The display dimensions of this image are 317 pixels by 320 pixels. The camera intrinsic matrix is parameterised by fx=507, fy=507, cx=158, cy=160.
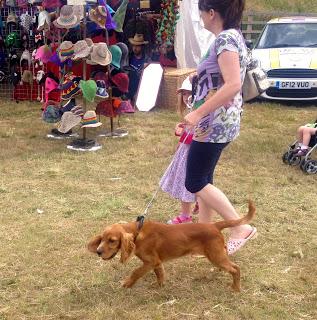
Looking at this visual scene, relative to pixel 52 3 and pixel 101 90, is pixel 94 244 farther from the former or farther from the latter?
pixel 52 3

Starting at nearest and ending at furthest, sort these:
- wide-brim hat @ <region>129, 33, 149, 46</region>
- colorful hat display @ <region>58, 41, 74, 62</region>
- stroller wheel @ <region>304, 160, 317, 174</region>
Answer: stroller wheel @ <region>304, 160, 317, 174</region> → colorful hat display @ <region>58, 41, 74, 62</region> → wide-brim hat @ <region>129, 33, 149, 46</region>

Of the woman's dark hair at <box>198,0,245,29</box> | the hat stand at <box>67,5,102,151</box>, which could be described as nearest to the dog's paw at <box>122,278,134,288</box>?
the woman's dark hair at <box>198,0,245,29</box>

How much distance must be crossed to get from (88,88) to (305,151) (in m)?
2.61

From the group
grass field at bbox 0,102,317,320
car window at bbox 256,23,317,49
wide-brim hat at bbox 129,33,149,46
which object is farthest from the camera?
car window at bbox 256,23,317,49

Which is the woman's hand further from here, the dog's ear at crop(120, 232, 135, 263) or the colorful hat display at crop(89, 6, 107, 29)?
the colorful hat display at crop(89, 6, 107, 29)

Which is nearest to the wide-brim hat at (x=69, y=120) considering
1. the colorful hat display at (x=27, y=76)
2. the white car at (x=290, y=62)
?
the colorful hat display at (x=27, y=76)

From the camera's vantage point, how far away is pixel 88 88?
6016mm

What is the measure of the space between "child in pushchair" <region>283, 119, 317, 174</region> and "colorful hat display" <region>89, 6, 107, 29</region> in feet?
8.90

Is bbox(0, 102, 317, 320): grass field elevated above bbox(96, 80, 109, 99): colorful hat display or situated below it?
below

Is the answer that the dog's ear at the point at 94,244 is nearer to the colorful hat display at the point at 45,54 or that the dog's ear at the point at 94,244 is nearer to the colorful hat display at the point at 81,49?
the colorful hat display at the point at 81,49

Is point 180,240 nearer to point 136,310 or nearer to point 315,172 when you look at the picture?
point 136,310

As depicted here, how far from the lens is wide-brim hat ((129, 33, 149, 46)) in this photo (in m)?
9.05

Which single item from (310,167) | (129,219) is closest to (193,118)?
(129,219)

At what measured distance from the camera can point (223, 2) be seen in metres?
2.86
